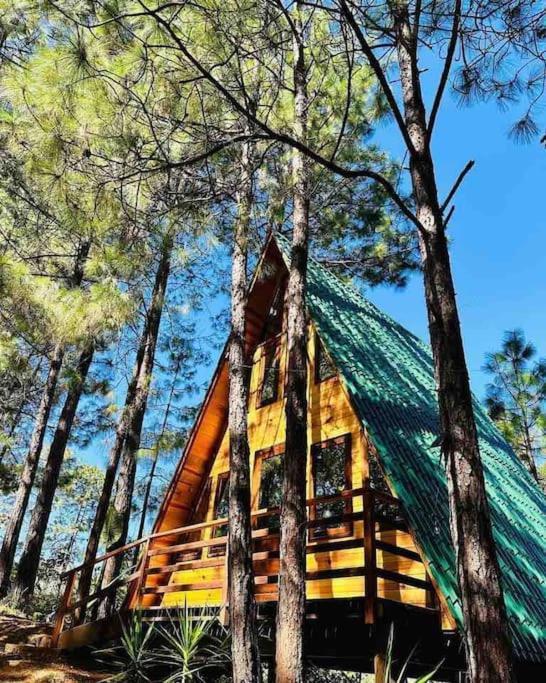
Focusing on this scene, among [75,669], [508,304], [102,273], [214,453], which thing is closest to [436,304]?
[102,273]

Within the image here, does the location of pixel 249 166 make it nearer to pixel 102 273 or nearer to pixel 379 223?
pixel 102 273

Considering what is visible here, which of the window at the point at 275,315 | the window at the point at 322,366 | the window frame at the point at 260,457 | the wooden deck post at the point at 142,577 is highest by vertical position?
the window at the point at 275,315

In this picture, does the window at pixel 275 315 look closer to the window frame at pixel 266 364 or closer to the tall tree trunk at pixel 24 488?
the window frame at pixel 266 364

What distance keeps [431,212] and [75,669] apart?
710 cm

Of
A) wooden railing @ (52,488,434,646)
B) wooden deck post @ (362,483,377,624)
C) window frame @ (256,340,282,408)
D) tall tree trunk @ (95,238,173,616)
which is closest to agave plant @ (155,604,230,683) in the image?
wooden railing @ (52,488,434,646)

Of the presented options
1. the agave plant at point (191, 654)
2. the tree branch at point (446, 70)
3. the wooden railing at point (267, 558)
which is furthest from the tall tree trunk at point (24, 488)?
the tree branch at point (446, 70)

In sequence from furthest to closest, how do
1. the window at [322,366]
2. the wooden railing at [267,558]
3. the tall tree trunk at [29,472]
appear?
1. the tall tree trunk at [29,472]
2. the window at [322,366]
3. the wooden railing at [267,558]

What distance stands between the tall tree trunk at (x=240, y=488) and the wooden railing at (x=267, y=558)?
709 millimetres

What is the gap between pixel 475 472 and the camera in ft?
10.3

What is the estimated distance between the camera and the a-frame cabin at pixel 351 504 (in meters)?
5.63

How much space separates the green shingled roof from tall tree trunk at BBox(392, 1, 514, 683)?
222 cm

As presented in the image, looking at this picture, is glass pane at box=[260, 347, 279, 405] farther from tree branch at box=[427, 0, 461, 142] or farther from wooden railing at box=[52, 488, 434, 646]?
tree branch at box=[427, 0, 461, 142]

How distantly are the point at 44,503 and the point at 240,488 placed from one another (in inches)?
301

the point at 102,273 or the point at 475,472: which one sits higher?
the point at 102,273
